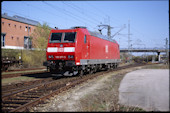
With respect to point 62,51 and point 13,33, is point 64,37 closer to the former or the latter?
point 62,51

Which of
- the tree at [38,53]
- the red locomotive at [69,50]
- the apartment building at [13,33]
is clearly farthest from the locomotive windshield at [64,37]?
the apartment building at [13,33]

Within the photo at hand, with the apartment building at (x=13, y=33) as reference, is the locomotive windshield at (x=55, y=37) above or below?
below

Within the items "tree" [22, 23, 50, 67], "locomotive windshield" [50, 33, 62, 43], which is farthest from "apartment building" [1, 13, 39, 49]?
"locomotive windshield" [50, 33, 62, 43]

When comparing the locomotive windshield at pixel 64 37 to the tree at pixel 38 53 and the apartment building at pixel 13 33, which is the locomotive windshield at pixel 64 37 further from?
the apartment building at pixel 13 33

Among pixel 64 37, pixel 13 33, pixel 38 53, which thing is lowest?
pixel 38 53

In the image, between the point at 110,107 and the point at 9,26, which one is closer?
the point at 110,107

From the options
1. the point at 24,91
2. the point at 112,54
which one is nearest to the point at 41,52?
the point at 112,54

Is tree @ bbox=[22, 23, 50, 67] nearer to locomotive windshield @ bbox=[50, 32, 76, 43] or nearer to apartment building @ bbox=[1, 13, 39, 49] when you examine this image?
apartment building @ bbox=[1, 13, 39, 49]

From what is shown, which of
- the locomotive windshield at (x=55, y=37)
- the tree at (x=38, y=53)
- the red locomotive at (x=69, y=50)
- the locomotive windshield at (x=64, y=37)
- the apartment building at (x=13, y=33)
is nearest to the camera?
the red locomotive at (x=69, y=50)

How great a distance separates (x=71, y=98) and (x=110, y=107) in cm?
211

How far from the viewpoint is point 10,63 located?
2064 cm

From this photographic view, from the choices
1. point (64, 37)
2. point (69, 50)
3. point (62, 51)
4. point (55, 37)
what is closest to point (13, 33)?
point (55, 37)

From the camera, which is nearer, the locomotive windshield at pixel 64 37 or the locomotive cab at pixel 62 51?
the locomotive cab at pixel 62 51

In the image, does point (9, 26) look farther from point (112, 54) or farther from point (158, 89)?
point (158, 89)
